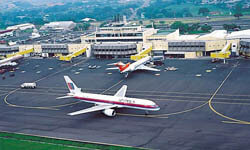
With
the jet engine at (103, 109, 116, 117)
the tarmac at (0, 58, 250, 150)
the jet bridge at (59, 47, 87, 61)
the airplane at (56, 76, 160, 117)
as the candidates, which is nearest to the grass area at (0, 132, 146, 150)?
the tarmac at (0, 58, 250, 150)

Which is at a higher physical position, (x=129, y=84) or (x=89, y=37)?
(x=89, y=37)

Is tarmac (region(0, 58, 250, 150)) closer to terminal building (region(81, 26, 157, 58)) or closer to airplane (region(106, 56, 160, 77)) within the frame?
airplane (region(106, 56, 160, 77))

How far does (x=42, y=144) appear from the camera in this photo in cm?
7338

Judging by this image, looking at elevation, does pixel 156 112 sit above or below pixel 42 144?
above

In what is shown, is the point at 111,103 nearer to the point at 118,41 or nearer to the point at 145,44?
the point at 145,44

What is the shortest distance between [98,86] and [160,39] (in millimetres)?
75647

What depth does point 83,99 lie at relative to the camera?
95.0 meters

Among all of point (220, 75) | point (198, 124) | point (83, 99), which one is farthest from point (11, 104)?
point (220, 75)

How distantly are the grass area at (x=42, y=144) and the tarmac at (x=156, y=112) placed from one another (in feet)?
7.96

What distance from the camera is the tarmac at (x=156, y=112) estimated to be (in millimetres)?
72125

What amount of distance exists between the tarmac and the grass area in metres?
2.43

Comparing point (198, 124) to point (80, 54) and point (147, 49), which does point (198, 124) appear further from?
point (80, 54)

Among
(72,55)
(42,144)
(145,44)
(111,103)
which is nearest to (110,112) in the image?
(111,103)

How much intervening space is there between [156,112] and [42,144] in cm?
3391
